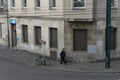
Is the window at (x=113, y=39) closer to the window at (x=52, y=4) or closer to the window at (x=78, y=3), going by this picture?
the window at (x=78, y=3)

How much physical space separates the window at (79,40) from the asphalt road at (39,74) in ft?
15.5

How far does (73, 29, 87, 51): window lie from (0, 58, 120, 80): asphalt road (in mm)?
4732

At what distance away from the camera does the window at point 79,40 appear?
28938 mm

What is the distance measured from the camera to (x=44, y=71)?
2522 cm

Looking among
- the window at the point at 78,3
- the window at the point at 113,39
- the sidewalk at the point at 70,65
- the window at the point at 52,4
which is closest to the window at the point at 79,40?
the sidewalk at the point at 70,65

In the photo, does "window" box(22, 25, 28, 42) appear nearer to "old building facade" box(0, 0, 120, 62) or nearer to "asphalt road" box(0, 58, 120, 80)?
"old building facade" box(0, 0, 120, 62)

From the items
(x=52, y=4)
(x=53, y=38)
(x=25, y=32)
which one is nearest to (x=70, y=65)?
(x=53, y=38)

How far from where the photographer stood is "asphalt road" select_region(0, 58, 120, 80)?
72.2 ft

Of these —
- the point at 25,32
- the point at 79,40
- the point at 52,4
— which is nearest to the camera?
the point at 79,40

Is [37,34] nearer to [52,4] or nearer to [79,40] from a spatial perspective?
[52,4]

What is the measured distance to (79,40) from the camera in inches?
1145

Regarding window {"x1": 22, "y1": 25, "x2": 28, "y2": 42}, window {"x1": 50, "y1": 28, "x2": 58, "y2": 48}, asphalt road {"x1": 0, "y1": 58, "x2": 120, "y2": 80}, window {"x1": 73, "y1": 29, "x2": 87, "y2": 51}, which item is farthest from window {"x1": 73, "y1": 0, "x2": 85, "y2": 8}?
window {"x1": 22, "y1": 25, "x2": 28, "y2": 42}

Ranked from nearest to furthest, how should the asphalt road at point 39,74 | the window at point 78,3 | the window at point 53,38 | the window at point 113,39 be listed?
the asphalt road at point 39,74
the window at point 78,3
the window at point 113,39
the window at point 53,38

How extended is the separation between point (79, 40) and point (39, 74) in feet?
22.7
